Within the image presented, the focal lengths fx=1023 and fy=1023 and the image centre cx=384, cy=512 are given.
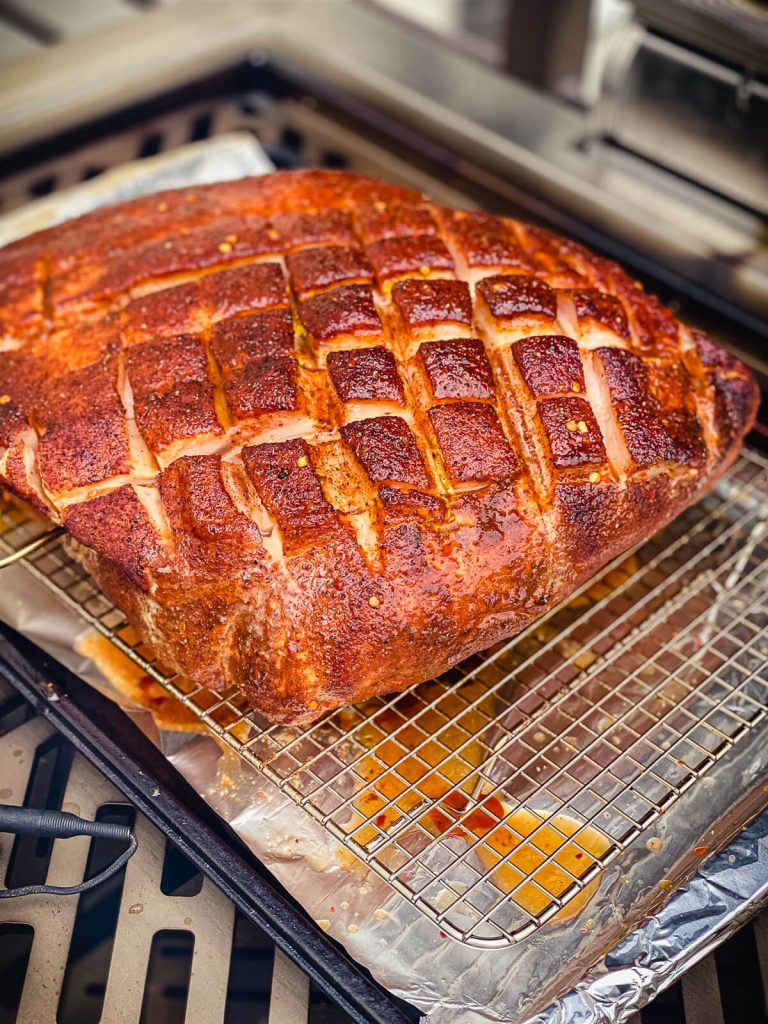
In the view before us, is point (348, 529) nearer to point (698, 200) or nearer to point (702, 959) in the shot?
point (702, 959)

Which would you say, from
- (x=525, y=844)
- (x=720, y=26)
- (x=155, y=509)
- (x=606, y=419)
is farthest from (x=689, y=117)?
(x=525, y=844)

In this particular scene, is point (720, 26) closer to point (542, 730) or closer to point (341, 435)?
point (341, 435)

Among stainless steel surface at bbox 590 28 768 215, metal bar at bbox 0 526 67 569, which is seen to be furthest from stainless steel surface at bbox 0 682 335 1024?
stainless steel surface at bbox 590 28 768 215

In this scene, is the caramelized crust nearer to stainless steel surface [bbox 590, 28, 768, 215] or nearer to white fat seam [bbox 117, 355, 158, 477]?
white fat seam [bbox 117, 355, 158, 477]

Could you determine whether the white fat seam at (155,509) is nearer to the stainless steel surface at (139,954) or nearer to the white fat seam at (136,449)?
the white fat seam at (136,449)

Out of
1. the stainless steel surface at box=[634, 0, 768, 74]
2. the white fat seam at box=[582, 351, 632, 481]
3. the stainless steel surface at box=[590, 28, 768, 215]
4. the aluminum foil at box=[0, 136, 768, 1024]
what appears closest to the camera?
the aluminum foil at box=[0, 136, 768, 1024]

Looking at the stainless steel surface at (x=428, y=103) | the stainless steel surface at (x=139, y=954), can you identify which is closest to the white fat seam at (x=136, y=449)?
the stainless steel surface at (x=139, y=954)
